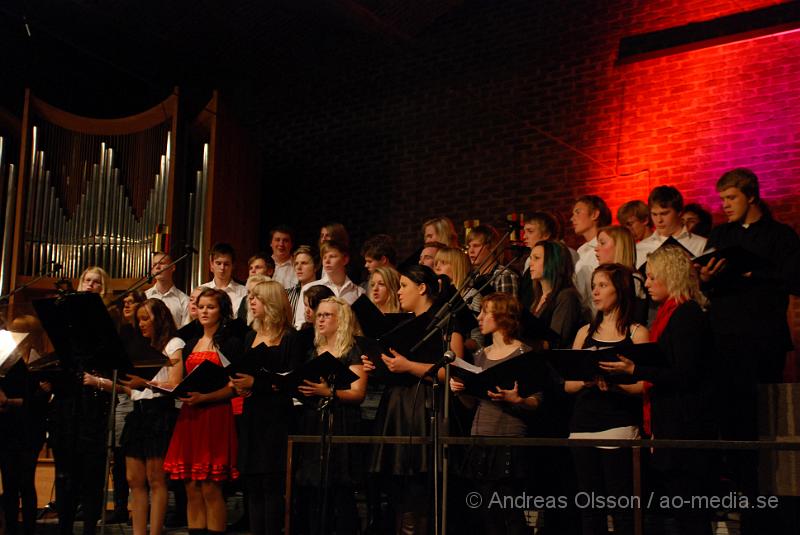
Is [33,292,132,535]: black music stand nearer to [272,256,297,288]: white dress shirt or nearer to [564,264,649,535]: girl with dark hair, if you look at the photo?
[564,264,649,535]: girl with dark hair

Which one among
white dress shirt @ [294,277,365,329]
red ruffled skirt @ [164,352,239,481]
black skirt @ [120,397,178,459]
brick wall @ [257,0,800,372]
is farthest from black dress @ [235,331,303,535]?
brick wall @ [257,0,800,372]

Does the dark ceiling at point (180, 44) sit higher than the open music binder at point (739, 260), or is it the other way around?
the dark ceiling at point (180, 44)

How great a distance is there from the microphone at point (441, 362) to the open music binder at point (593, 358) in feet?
1.14

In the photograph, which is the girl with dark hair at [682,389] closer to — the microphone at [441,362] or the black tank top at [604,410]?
the black tank top at [604,410]

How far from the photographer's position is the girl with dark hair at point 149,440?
4.75 meters

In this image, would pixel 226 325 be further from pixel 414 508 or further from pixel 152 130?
pixel 152 130

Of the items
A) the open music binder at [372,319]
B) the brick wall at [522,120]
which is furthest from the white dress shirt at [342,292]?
the brick wall at [522,120]

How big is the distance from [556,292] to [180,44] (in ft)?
19.0

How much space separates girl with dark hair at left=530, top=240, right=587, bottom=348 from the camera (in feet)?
15.5

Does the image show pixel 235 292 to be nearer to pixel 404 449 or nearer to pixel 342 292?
pixel 342 292

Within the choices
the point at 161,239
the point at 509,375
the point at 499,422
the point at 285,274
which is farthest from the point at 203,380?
the point at 161,239

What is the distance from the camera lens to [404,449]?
13.7ft

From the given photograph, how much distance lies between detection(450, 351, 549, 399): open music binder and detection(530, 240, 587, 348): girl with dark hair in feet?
2.92

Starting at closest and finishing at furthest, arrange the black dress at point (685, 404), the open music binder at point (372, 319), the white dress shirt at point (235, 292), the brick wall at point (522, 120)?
1. the black dress at point (685, 404)
2. the open music binder at point (372, 319)
3. the white dress shirt at point (235, 292)
4. the brick wall at point (522, 120)
